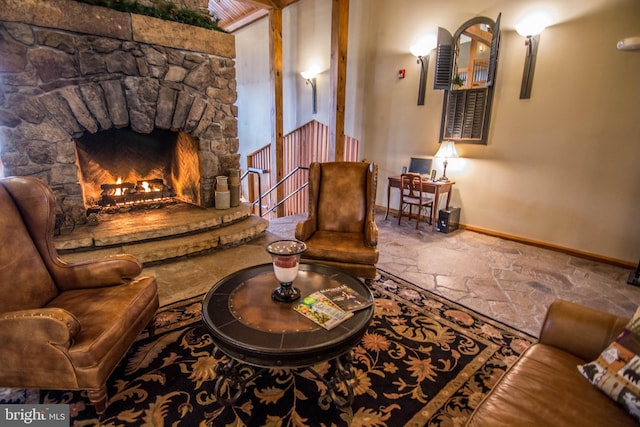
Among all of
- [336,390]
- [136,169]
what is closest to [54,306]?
[336,390]

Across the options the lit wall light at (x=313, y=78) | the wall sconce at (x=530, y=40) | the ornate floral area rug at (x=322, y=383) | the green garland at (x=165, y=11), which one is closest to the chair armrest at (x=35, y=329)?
the ornate floral area rug at (x=322, y=383)

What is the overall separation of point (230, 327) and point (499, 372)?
1.57 m

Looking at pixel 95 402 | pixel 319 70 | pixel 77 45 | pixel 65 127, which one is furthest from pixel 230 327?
pixel 319 70

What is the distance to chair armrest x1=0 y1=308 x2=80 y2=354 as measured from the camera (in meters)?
1.35

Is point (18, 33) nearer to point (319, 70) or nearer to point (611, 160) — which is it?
point (319, 70)

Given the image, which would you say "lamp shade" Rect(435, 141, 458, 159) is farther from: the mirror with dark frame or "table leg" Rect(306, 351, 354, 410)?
"table leg" Rect(306, 351, 354, 410)

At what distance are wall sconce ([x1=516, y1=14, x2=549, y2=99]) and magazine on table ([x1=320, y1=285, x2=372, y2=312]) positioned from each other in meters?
3.73

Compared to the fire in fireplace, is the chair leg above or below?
below

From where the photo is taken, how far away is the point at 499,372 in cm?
187

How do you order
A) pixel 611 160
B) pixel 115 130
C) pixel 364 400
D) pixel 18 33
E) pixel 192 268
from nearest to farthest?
pixel 364 400 < pixel 18 33 < pixel 192 268 < pixel 611 160 < pixel 115 130

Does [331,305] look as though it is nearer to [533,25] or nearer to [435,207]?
[435,207]

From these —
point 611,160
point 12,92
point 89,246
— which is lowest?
point 89,246

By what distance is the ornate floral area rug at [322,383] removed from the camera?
1.54m

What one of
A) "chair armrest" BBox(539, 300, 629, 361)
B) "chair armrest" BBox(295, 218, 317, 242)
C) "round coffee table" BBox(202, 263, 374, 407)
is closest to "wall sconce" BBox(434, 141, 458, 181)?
"chair armrest" BBox(295, 218, 317, 242)
